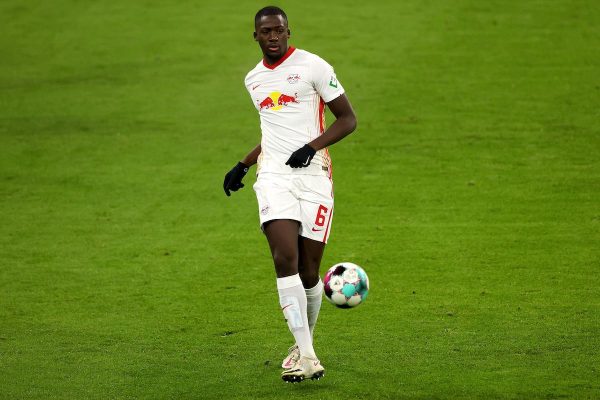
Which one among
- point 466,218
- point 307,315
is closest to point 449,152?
point 466,218

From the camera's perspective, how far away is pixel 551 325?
898 centimetres

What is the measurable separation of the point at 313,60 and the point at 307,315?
196 cm

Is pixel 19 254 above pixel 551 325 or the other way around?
above

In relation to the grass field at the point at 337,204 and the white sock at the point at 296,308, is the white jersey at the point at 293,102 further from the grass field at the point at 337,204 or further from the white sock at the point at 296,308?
the grass field at the point at 337,204

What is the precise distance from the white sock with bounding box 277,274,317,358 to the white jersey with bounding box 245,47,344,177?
84 centimetres

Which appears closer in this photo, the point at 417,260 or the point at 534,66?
the point at 417,260

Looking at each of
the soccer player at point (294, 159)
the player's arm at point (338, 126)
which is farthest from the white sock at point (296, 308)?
the player's arm at point (338, 126)

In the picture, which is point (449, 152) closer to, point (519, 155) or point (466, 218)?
point (519, 155)

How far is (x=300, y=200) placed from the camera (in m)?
7.87

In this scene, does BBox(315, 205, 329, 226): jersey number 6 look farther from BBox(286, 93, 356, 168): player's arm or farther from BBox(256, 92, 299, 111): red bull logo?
BBox(256, 92, 299, 111): red bull logo

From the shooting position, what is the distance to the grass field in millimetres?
8328

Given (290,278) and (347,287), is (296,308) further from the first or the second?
(347,287)

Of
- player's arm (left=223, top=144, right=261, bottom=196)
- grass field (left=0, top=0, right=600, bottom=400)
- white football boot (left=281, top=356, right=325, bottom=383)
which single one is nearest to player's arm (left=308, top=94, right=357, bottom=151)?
player's arm (left=223, top=144, right=261, bottom=196)

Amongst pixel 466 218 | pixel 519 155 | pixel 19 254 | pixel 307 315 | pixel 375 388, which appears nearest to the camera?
pixel 375 388
